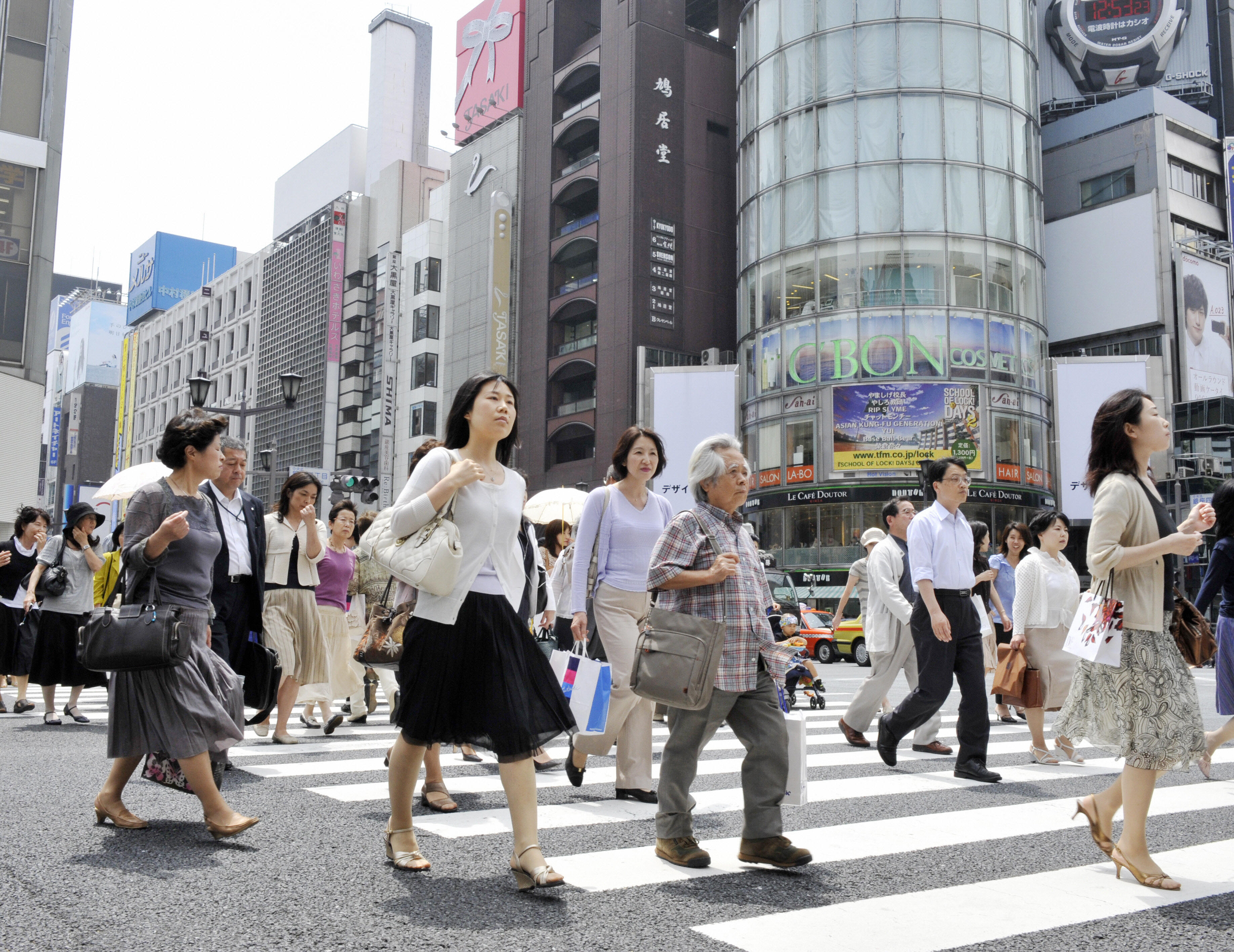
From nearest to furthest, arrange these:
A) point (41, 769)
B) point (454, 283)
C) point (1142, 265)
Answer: point (41, 769)
point (1142, 265)
point (454, 283)

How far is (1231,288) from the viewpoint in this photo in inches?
1984

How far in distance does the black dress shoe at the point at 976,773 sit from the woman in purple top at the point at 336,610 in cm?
453

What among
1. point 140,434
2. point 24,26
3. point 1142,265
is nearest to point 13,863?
point 24,26

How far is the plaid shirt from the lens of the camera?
4047 millimetres

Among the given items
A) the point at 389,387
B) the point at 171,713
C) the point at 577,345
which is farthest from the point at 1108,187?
the point at 171,713

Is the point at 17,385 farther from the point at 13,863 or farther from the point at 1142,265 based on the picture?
the point at 1142,265

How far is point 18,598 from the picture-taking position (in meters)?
9.95

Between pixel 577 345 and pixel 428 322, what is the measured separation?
13.3 m

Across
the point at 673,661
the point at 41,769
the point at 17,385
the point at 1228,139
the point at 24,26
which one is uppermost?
the point at 1228,139

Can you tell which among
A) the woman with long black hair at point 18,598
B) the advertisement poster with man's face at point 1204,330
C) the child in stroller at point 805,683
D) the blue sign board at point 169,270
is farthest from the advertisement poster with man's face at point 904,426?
the blue sign board at point 169,270

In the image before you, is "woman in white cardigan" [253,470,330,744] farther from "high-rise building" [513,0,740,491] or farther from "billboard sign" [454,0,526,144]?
"billboard sign" [454,0,526,144]

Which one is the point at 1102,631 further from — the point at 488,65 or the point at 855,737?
the point at 488,65

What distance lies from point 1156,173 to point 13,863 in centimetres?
5666

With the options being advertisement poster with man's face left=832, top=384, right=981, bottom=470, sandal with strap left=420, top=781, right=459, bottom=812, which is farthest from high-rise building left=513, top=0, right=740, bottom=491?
sandal with strap left=420, top=781, right=459, bottom=812
